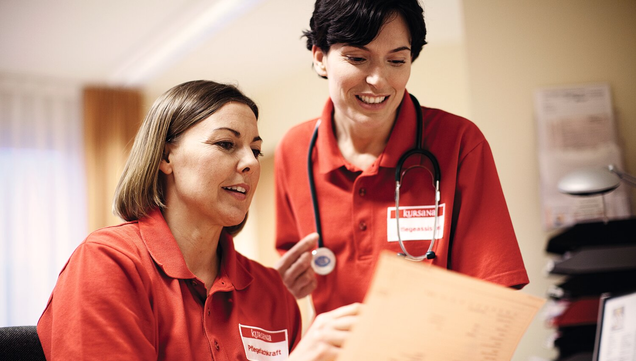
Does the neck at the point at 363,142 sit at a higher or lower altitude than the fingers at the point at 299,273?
higher

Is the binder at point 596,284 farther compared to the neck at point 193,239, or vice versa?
the binder at point 596,284

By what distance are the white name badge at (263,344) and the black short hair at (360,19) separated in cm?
68

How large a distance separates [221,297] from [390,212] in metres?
0.45

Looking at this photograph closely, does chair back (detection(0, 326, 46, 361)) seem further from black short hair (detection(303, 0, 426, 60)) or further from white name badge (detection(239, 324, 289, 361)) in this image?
black short hair (detection(303, 0, 426, 60))

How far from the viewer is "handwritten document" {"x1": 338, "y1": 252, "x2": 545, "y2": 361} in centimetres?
69

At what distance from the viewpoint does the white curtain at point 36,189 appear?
4.29 metres

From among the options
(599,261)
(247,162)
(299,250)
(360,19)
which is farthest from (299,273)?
(599,261)

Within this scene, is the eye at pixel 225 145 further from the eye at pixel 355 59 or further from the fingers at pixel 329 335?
the fingers at pixel 329 335

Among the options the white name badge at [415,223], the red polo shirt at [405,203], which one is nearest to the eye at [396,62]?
the red polo shirt at [405,203]

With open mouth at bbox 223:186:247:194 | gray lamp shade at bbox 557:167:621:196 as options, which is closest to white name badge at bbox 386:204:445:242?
open mouth at bbox 223:186:247:194

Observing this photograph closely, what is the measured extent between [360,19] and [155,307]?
74 cm

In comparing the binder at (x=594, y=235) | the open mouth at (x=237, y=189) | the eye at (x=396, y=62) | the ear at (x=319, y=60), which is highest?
the ear at (x=319, y=60)

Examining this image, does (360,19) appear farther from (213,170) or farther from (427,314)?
(427,314)

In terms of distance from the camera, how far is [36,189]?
176 inches
